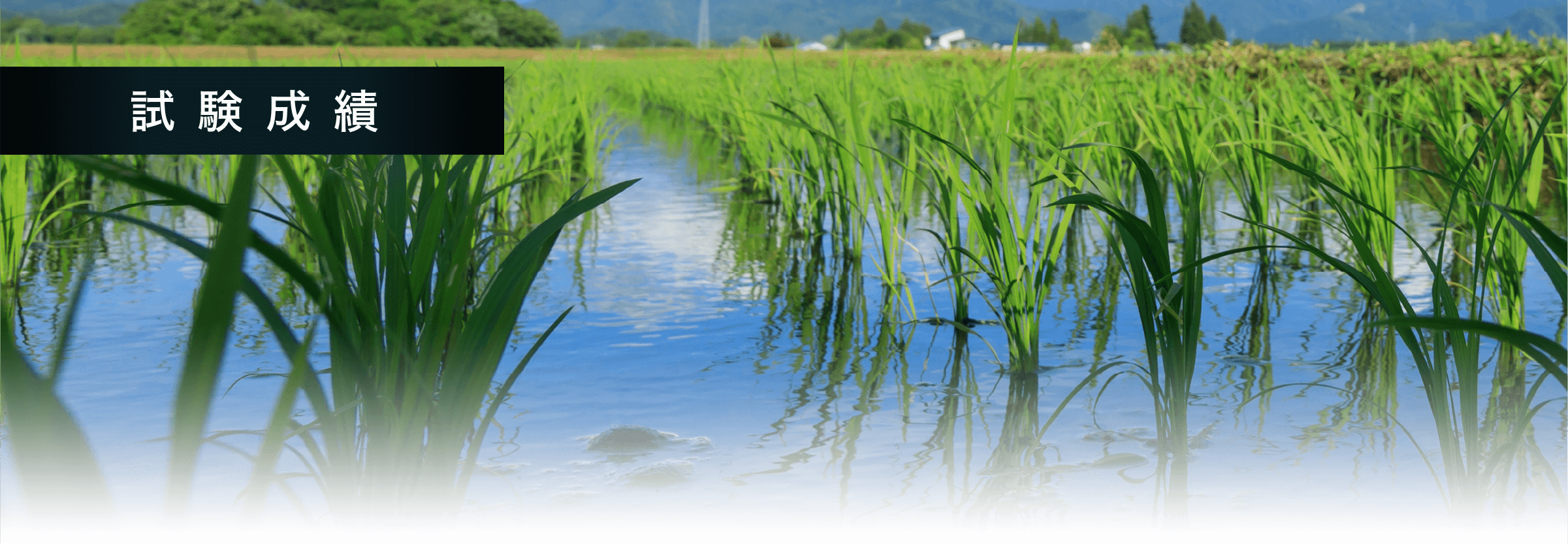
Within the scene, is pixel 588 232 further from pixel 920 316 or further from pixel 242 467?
pixel 242 467

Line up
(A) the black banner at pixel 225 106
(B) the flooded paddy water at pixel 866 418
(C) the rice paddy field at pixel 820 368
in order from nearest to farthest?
1. (C) the rice paddy field at pixel 820 368
2. (B) the flooded paddy water at pixel 866 418
3. (A) the black banner at pixel 225 106

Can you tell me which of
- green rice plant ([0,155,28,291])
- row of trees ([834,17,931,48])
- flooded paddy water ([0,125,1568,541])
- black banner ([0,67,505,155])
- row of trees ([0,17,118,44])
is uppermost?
row of trees ([834,17,931,48])

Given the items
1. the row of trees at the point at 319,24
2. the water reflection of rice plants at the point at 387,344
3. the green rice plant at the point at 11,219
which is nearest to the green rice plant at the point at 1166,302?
the water reflection of rice plants at the point at 387,344

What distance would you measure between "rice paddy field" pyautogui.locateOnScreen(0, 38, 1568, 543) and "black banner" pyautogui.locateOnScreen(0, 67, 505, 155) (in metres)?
0.29

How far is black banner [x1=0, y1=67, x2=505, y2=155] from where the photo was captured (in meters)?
2.62

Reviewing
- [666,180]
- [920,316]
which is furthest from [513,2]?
[920,316]

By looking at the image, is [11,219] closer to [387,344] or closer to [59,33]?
[387,344]

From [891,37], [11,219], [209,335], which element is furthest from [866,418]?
[891,37]

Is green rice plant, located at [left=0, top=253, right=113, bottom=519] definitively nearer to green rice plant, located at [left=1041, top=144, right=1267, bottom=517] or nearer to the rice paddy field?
the rice paddy field

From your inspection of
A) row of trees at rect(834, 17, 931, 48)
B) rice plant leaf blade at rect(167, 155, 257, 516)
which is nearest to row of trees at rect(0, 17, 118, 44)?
rice plant leaf blade at rect(167, 155, 257, 516)

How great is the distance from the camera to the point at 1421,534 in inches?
57.7

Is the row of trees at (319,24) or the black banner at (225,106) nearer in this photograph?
the black banner at (225,106)

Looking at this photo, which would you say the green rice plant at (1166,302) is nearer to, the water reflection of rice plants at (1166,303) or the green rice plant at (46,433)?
the water reflection of rice plants at (1166,303)

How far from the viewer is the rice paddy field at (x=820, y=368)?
53.3 inches
